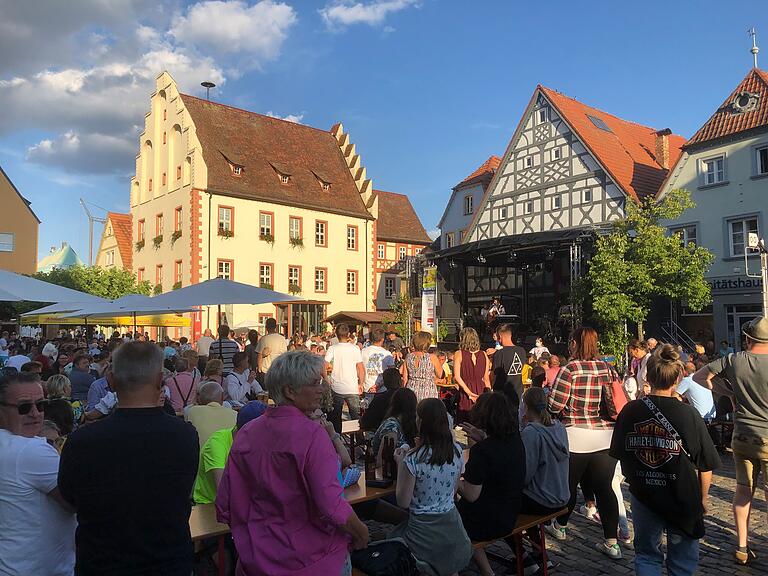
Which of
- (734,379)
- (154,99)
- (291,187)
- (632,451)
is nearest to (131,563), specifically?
(632,451)

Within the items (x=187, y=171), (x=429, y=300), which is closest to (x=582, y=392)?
(x=429, y=300)

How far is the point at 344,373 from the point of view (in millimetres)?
9070

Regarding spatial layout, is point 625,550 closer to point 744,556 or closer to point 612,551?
point 612,551

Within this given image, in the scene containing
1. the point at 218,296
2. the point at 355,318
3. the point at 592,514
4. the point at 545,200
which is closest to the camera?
the point at 592,514

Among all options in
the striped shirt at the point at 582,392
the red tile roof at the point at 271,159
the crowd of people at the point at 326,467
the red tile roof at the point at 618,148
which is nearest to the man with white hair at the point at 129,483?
the crowd of people at the point at 326,467

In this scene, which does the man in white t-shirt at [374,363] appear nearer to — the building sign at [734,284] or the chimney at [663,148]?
the building sign at [734,284]

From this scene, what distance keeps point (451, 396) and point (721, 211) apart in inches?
658

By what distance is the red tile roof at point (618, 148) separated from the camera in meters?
25.3

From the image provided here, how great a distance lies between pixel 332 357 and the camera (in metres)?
9.20

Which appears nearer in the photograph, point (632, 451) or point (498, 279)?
point (632, 451)

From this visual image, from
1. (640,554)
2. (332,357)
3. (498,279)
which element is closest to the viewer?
(640,554)

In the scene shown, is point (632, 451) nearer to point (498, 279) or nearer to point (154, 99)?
point (498, 279)

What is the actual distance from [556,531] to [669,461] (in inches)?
89.9

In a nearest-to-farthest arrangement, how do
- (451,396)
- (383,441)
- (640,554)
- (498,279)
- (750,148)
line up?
(640,554) < (383,441) < (451,396) < (750,148) < (498,279)
